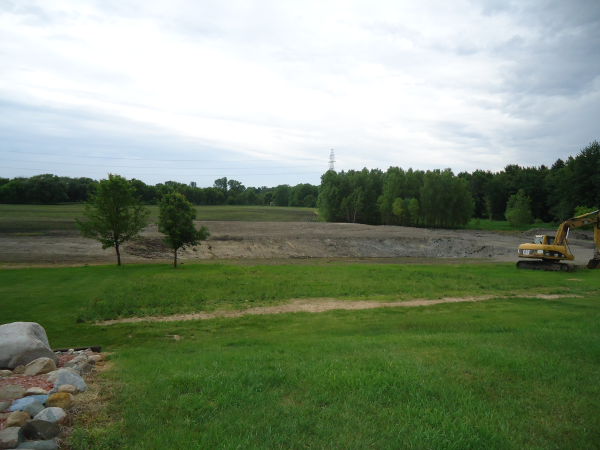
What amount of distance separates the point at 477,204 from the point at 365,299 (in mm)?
110024

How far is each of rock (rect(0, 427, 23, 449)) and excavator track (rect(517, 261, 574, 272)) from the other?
113 feet

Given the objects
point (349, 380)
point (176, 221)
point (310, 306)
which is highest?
point (176, 221)

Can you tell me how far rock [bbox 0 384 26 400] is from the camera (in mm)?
5395

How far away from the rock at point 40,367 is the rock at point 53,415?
2.47 meters

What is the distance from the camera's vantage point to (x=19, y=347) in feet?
24.3

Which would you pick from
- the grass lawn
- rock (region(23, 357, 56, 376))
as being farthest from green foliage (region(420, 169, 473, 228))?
rock (region(23, 357, 56, 376))

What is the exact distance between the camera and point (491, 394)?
5.95 meters

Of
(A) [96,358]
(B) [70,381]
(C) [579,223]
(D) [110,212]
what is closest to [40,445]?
(B) [70,381]

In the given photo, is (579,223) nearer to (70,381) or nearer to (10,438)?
(70,381)

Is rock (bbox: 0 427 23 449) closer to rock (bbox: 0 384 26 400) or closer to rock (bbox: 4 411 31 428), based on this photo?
rock (bbox: 4 411 31 428)

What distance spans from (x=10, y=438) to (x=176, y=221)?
88.1ft

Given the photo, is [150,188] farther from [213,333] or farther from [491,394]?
[491,394]

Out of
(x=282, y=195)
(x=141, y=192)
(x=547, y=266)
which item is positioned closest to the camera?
(x=547, y=266)

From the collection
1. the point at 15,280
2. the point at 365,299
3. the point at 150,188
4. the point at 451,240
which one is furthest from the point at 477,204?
the point at 15,280
